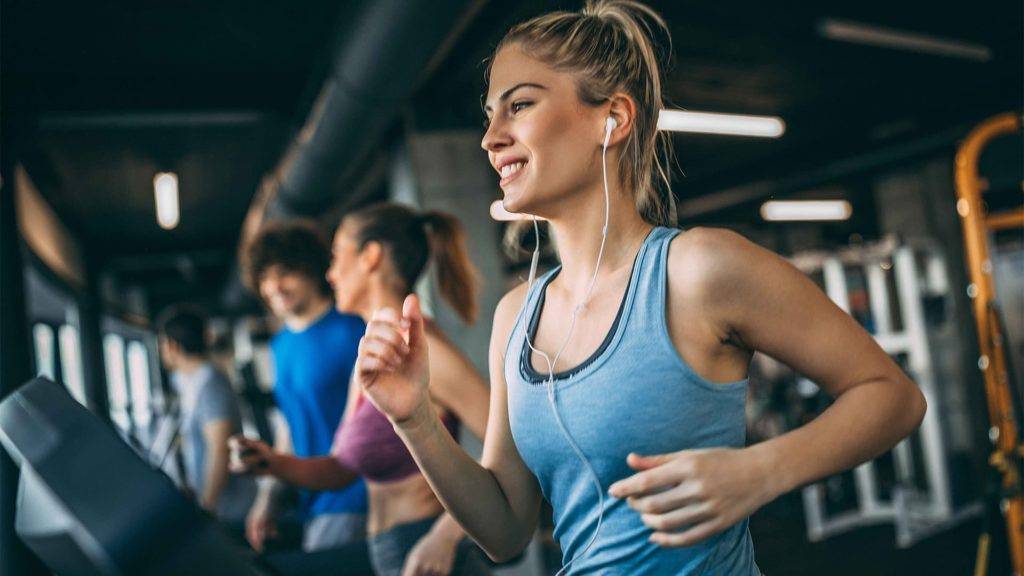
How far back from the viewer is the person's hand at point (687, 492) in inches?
26.8

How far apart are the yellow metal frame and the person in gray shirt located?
9.34 feet

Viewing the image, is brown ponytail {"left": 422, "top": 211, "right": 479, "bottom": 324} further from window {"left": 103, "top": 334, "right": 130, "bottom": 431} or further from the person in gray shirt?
window {"left": 103, "top": 334, "right": 130, "bottom": 431}

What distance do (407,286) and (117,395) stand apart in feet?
33.8

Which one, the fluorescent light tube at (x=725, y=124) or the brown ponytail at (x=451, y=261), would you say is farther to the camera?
the fluorescent light tube at (x=725, y=124)

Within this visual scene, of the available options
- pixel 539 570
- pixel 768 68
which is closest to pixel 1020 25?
pixel 768 68

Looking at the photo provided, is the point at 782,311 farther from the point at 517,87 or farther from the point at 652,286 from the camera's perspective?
the point at 517,87

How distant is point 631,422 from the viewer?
2.80ft

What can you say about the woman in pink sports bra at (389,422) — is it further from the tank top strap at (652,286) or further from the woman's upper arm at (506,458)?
the tank top strap at (652,286)

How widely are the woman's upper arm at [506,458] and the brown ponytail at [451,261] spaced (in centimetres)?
95

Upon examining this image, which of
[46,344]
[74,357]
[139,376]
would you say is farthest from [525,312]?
[139,376]

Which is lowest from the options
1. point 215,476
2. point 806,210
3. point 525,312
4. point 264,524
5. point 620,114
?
point 264,524

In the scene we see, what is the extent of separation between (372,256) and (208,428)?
163 centimetres

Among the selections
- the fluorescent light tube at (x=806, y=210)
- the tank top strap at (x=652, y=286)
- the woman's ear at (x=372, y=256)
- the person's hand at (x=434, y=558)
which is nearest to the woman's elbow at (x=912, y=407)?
the tank top strap at (x=652, y=286)

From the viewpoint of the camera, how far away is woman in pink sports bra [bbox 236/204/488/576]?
165cm
